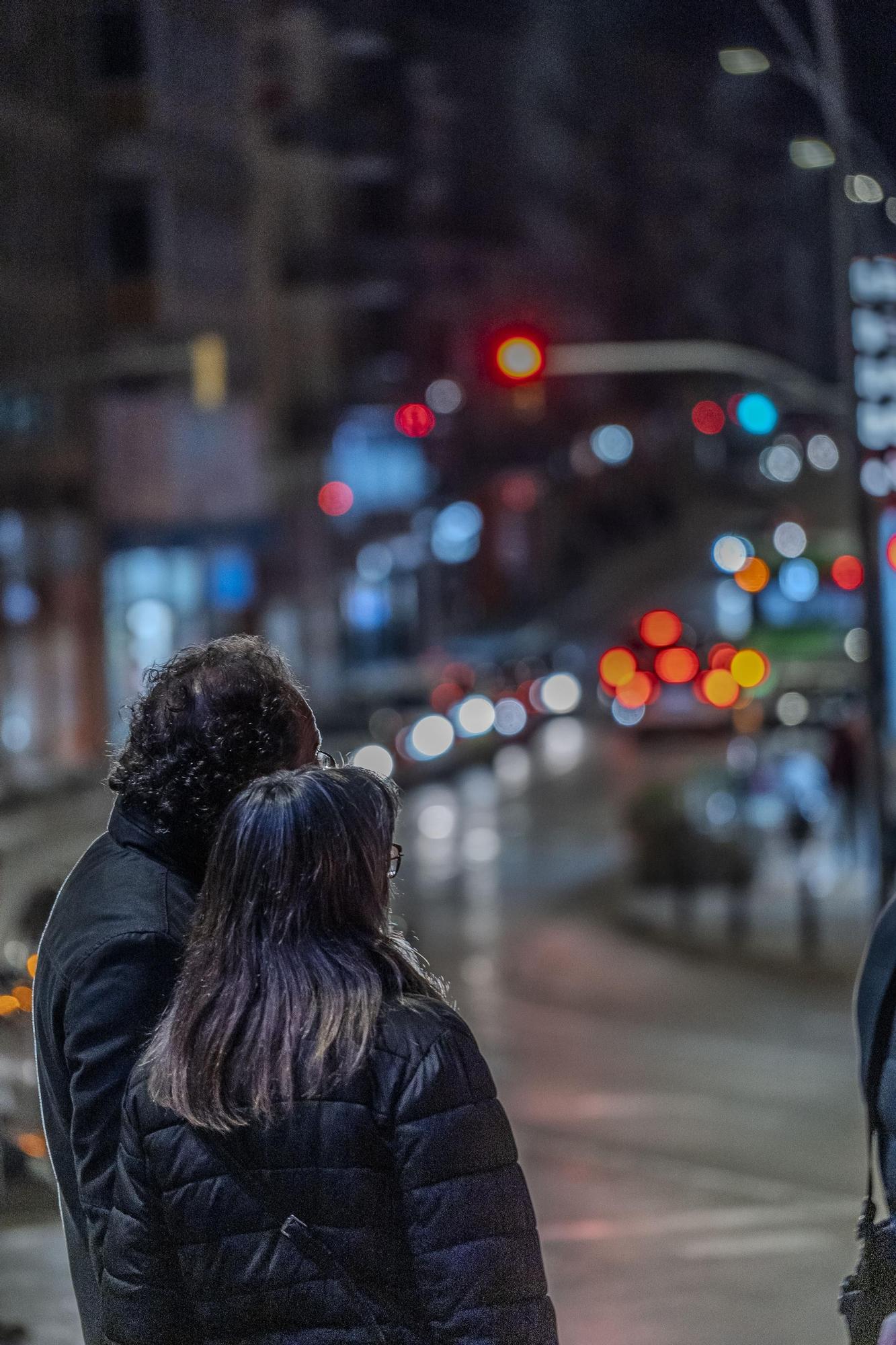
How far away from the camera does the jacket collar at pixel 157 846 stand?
276 cm

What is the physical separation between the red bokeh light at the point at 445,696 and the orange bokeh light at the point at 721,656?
1598cm

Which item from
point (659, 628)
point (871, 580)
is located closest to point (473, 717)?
point (659, 628)

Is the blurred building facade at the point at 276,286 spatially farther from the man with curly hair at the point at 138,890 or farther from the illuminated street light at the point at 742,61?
the man with curly hair at the point at 138,890

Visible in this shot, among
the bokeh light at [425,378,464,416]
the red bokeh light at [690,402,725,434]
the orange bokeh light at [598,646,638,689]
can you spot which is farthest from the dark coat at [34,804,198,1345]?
the orange bokeh light at [598,646,638,689]

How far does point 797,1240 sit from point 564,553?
226ft

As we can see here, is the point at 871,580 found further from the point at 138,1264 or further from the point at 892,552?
the point at 138,1264

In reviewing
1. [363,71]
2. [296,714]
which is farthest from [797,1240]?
[363,71]

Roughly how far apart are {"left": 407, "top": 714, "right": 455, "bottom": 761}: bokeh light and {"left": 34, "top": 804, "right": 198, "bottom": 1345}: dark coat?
34.1m

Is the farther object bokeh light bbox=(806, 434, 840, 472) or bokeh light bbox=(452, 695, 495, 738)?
bokeh light bbox=(452, 695, 495, 738)

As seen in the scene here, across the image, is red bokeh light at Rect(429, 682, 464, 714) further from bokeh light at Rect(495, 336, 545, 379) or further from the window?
bokeh light at Rect(495, 336, 545, 379)

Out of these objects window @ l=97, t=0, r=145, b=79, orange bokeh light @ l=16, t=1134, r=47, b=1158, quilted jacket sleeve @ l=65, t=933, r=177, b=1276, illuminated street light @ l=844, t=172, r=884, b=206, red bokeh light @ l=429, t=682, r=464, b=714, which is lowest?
orange bokeh light @ l=16, t=1134, r=47, b=1158

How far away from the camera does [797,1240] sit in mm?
7590

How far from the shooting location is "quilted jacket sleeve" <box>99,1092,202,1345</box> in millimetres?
2412

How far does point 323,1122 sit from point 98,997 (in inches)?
20.0
